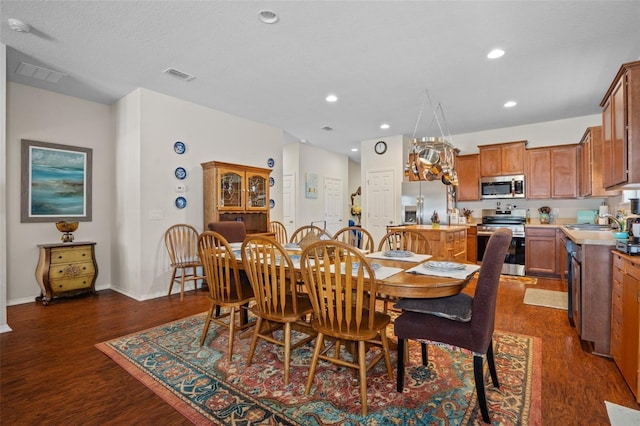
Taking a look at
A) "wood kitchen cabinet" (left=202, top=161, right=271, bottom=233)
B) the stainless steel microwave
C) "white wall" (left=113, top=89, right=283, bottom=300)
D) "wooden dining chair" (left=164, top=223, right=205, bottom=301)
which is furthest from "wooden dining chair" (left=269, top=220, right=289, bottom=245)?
the stainless steel microwave

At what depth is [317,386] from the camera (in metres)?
2.01

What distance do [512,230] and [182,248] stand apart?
197 inches

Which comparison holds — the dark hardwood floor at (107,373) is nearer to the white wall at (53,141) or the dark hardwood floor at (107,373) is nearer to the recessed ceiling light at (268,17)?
the white wall at (53,141)

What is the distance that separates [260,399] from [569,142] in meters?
6.36

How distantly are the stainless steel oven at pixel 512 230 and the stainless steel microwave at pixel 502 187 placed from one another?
392 millimetres

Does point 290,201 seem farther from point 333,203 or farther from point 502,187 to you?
point 502,187

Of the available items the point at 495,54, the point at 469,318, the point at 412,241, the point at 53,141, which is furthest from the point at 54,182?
the point at 495,54

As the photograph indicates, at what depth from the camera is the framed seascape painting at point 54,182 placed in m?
4.01

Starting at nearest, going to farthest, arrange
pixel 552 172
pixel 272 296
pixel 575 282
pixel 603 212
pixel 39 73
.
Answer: pixel 272 296, pixel 575 282, pixel 39 73, pixel 603 212, pixel 552 172

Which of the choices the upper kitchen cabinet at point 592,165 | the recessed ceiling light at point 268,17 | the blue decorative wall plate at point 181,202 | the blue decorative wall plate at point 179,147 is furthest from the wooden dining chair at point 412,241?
the blue decorative wall plate at point 179,147

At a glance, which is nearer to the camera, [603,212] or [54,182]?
[54,182]

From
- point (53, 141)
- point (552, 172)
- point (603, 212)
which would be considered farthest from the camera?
point (552, 172)

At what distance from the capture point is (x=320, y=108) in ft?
16.2

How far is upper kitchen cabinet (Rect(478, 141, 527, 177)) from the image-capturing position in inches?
225
